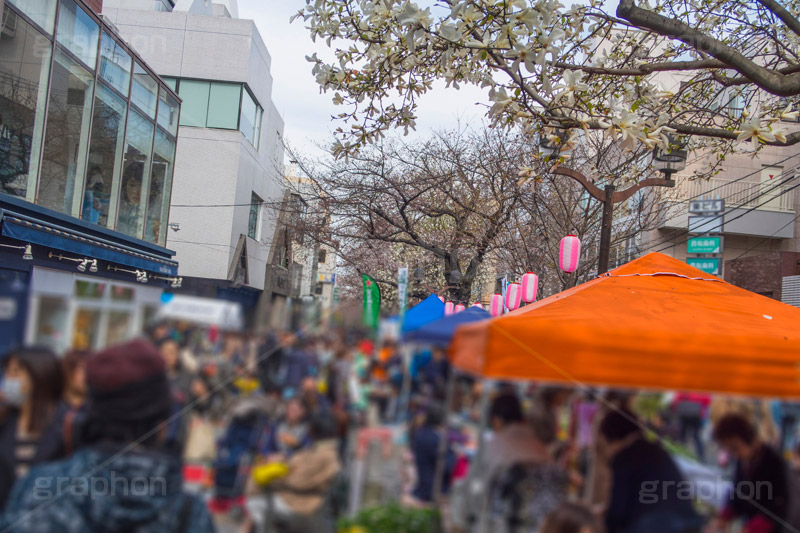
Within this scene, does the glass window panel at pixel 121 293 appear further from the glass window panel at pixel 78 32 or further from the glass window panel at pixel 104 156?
the glass window panel at pixel 104 156

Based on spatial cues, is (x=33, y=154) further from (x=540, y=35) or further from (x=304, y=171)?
(x=540, y=35)

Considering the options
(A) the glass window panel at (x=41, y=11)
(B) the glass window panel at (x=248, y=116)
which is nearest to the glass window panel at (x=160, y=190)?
(B) the glass window panel at (x=248, y=116)

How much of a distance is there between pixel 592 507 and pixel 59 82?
45.4 feet

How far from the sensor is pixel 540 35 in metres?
4.85

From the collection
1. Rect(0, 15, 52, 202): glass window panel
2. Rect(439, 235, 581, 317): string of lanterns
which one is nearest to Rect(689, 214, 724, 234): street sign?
Rect(439, 235, 581, 317): string of lanterns

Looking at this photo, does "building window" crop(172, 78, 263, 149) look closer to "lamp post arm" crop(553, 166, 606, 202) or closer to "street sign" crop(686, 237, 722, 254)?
"street sign" crop(686, 237, 722, 254)

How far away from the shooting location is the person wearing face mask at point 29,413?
3.90 ft

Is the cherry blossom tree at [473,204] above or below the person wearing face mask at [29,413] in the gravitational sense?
above

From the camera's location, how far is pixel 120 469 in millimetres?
1239

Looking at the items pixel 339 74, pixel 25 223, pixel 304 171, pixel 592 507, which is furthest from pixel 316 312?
pixel 304 171

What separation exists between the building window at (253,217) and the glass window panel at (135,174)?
9679 mm

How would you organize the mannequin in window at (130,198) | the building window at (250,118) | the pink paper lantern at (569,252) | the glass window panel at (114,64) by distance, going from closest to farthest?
the pink paper lantern at (569,252), the glass window panel at (114,64), the mannequin in window at (130,198), the building window at (250,118)

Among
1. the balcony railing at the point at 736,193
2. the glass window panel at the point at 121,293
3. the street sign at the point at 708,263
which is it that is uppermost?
the balcony railing at the point at 736,193

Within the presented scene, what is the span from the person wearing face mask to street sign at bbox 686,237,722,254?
17.0 m
